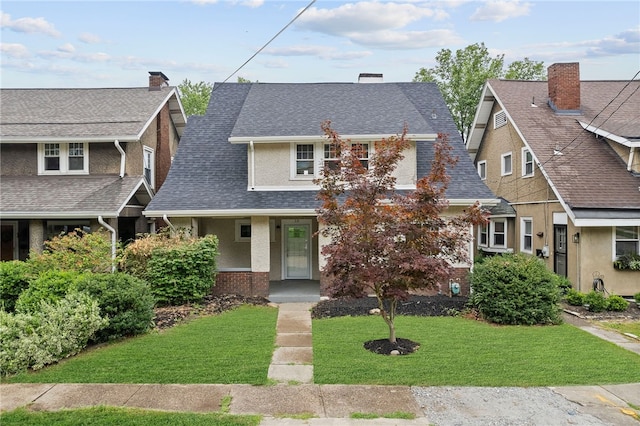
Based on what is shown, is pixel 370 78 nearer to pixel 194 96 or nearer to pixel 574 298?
pixel 574 298

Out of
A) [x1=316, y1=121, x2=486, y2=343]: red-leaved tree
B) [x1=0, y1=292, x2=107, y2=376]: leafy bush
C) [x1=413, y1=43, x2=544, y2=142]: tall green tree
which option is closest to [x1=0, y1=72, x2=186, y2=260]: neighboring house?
[x1=0, y1=292, x2=107, y2=376]: leafy bush

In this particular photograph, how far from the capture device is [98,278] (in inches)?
358

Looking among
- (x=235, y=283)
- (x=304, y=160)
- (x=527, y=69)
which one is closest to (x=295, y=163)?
(x=304, y=160)

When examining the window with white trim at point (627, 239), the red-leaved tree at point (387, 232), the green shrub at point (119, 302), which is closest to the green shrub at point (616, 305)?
the window with white trim at point (627, 239)

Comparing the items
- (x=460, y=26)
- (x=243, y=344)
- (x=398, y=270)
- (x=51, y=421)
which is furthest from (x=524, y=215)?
(x=51, y=421)

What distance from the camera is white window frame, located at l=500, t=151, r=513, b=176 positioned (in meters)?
19.1

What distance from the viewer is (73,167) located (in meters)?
16.2

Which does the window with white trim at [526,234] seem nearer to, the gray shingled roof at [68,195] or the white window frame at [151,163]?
the gray shingled roof at [68,195]

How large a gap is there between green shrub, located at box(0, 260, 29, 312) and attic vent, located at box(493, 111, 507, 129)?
693 inches

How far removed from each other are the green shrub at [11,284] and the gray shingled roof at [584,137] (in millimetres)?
14816

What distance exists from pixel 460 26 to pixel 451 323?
7701mm

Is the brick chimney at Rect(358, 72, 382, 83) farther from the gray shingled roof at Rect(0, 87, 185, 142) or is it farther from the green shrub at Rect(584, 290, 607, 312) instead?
the green shrub at Rect(584, 290, 607, 312)

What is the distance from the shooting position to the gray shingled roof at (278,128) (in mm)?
14109

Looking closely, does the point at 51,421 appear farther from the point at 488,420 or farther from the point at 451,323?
the point at 451,323
